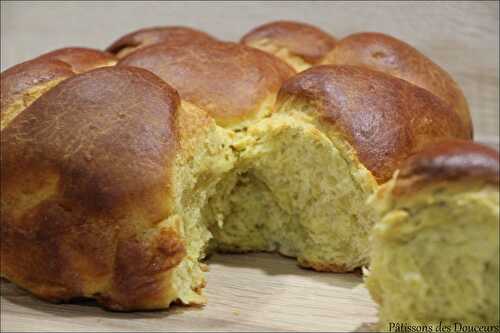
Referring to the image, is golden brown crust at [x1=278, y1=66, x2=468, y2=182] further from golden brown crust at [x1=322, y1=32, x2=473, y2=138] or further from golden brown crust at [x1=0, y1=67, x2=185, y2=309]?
golden brown crust at [x1=0, y1=67, x2=185, y2=309]

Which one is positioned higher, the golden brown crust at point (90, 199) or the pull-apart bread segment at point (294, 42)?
the pull-apart bread segment at point (294, 42)

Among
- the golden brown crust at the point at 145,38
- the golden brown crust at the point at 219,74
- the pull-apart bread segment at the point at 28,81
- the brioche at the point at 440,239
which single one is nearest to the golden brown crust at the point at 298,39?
the golden brown crust at the point at 145,38

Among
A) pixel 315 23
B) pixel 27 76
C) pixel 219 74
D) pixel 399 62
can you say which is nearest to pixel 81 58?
pixel 27 76

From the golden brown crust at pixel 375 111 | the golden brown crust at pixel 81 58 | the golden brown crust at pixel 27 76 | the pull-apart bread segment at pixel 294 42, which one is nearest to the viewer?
the golden brown crust at pixel 375 111

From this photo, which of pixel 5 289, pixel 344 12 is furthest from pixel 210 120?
pixel 344 12

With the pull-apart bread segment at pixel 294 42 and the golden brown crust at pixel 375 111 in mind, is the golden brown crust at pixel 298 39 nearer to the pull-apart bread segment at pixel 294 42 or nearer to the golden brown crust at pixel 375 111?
the pull-apart bread segment at pixel 294 42

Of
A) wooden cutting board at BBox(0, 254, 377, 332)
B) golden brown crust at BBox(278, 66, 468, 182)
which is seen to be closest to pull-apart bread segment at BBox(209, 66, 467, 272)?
golden brown crust at BBox(278, 66, 468, 182)

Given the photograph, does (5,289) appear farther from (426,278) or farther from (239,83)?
(426,278)
